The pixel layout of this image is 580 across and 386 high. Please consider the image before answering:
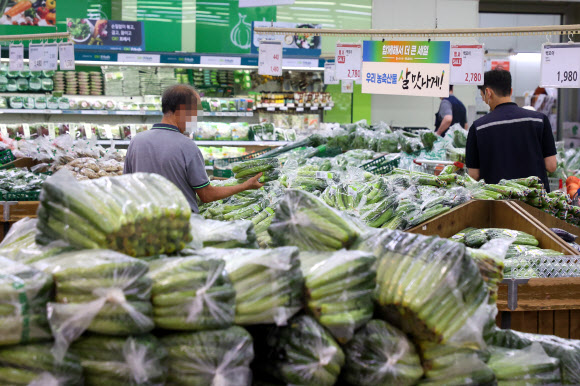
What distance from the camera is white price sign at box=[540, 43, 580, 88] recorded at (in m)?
5.49

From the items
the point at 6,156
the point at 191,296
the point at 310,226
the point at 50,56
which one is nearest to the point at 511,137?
the point at 310,226

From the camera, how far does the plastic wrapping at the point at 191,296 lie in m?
1.58

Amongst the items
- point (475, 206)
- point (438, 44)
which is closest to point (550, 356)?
point (475, 206)

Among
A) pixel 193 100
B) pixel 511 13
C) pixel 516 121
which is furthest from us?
pixel 511 13

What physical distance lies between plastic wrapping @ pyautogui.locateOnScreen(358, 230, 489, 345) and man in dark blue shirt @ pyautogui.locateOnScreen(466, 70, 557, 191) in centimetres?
336

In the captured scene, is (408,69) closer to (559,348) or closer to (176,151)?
(176,151)

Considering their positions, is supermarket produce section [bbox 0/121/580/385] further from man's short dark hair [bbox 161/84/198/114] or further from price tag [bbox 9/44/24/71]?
price tag [bbox 9/44/24/71]

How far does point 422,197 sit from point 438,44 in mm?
1981

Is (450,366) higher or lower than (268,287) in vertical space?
lower

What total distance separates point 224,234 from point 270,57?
207 inches

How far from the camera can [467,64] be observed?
6.04 metres

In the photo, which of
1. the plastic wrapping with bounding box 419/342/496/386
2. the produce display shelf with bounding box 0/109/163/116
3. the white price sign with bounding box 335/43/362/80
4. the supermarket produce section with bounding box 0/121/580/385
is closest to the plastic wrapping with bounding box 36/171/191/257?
the supermarket produce section with bounding box 0/121/580/385

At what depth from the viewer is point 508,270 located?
121 inches

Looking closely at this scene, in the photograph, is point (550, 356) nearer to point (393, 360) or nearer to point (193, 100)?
point (393, 360)
